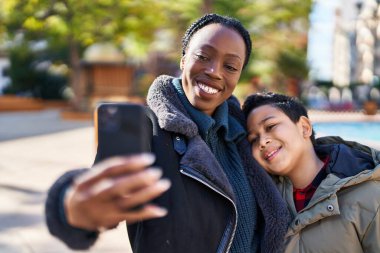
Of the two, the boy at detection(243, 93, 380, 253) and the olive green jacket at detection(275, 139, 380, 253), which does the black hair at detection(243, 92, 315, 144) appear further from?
the olive green jacket at detection(275, 139, 380, 253)

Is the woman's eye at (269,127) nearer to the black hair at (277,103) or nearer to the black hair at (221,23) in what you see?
the black hair at (277,103)

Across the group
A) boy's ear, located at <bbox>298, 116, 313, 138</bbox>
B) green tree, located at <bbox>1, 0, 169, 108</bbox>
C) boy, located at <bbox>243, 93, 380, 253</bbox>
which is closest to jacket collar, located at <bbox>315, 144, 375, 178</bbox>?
boy, located at <bbox>243, 93, 380, 253</bbox>

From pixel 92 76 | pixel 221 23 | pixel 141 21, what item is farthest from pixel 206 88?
pixel 92 76

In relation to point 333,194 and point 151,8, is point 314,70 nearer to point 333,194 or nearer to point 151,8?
point 151,8

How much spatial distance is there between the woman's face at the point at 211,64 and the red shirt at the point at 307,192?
20.7 inches

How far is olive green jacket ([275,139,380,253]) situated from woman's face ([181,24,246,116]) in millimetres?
500

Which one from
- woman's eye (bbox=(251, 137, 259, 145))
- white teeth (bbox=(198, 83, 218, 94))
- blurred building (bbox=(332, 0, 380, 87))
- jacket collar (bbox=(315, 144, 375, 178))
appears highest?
blurred building (bbox=(332, 0, 380, 87))

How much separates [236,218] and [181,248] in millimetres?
187

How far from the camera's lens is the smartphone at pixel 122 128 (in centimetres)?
89

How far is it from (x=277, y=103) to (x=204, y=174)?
0.62 metres

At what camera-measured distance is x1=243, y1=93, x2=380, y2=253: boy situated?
1592 millimetres

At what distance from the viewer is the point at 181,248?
1312mm

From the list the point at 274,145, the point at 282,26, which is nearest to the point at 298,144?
the point at 274,145

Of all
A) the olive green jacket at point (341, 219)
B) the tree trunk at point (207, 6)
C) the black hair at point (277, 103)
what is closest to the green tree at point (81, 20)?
the tree trunk at point (207, 6)
